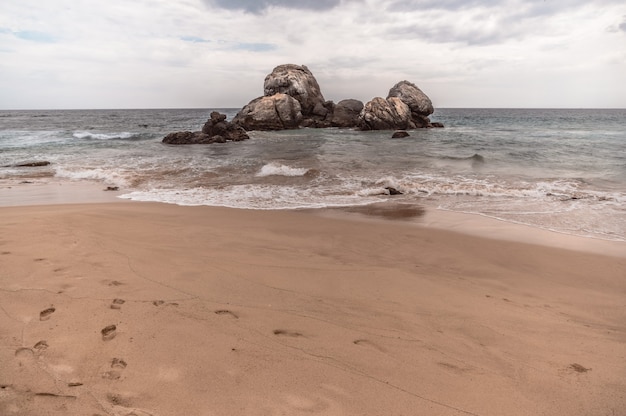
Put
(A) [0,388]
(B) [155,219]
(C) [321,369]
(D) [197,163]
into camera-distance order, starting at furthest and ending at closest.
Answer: (D) [197,163] < (B) [155,219] < (C) [321,369] < (A) [0,388]

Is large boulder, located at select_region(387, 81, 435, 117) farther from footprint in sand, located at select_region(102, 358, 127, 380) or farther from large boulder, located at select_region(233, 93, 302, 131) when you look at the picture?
footprint in sand, located at select_region(102, 358, 127, 380)

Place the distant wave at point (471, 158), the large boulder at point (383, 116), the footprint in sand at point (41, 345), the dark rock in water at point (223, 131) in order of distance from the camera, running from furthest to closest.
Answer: the large boulder at point (383, 116) < the dark rock in water at point (223, 131) < the distant wave at point (471, 158) < the footprint in sand at point (41, 345)

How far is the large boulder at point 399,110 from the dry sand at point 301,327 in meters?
33.8

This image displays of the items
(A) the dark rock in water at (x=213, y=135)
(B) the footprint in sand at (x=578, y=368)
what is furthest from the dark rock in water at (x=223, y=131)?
(B) the footprint in sand at (x=578, y=368)

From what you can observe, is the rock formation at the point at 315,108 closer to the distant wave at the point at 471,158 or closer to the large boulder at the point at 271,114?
the large boulder at the point at 271,114

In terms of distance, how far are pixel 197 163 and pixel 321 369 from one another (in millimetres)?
14696

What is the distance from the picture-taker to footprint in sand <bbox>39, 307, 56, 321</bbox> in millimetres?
2957

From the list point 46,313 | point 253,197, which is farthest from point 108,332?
point 253,197

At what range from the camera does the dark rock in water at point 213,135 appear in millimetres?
25469

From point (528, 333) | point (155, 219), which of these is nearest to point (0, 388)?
point (528, 333)

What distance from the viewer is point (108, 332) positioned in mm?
2803

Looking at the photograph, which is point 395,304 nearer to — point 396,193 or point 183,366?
point 183,366

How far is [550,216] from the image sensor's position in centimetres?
737

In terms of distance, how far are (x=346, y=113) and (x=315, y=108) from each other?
161 inches
